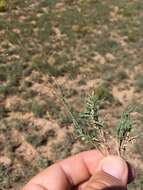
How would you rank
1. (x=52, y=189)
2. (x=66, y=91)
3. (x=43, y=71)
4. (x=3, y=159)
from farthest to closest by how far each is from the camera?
(x=43, y=71), (x=66, y=91), (x=3, y=159), (x=52, y=189)

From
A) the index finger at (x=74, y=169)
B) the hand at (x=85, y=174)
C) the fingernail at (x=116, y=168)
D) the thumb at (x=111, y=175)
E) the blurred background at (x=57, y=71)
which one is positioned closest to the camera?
the thumb at (x=111, y=175)

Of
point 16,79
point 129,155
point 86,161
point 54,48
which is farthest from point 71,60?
point 86,161

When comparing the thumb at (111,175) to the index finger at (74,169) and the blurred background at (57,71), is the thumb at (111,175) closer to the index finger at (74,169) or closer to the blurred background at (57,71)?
the index finger at (74,169)

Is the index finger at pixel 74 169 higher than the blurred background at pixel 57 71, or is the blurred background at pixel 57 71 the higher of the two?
the index finger at pixel 74 169

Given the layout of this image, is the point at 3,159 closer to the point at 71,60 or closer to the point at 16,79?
the point at 16,79

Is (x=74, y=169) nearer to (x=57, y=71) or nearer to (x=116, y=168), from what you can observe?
(x=116, y=168)

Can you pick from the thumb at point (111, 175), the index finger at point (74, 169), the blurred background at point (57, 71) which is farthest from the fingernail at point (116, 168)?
the blurred background at point (57, 71)

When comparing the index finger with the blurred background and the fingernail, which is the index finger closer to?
the fingernail
